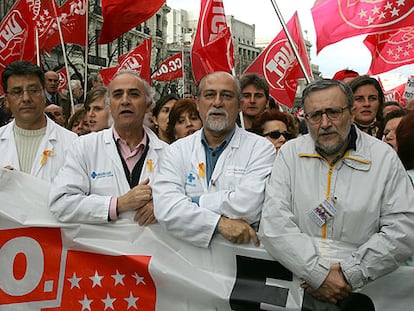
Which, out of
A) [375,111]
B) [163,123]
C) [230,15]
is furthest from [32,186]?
[230,15]

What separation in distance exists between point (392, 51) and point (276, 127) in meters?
2.95

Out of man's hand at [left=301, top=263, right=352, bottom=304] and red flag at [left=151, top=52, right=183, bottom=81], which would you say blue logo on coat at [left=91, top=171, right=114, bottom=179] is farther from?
red flag at [left=151, top=52, right=183, bottom=81]

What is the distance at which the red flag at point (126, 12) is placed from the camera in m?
7.34

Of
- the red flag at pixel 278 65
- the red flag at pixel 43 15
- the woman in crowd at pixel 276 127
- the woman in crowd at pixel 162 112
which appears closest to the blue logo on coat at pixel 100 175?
the woman in crowd at pixel 276 127

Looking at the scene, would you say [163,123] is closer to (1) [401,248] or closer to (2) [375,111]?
(2) [375,111]

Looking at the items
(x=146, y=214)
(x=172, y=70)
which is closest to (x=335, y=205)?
(x=146, y=214)

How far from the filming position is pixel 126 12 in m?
7.39

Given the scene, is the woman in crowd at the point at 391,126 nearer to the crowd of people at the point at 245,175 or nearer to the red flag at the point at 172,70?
the crowd of people at the point at 245,175

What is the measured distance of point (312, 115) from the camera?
323 centimetres

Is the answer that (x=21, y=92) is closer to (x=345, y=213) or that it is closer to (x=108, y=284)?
(x=108, y=284)

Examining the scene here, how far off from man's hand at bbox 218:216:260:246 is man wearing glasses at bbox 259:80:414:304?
0.64ft

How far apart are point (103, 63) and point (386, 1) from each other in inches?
1653

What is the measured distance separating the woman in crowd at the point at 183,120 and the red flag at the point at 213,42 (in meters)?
1.43

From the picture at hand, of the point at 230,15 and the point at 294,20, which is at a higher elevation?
the point at 230,15
